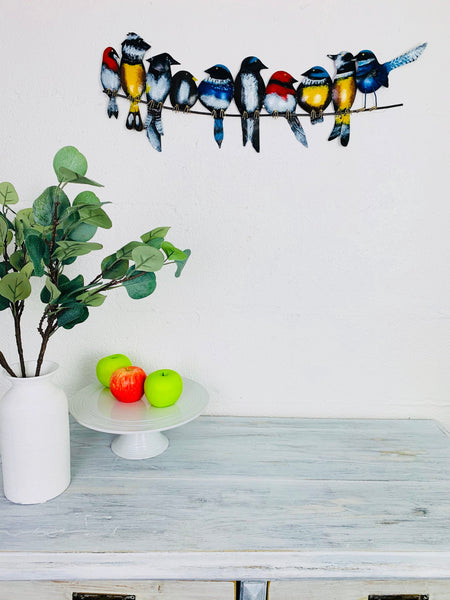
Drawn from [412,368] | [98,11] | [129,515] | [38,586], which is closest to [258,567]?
[129,515]

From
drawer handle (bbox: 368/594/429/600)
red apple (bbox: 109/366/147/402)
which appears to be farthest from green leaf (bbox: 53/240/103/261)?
drawer handle (bbox: 368/594/429/600)

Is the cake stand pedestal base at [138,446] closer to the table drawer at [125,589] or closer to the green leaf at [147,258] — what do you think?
the table drawer at [125,589]

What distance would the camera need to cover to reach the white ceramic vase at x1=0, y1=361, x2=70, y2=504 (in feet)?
2.61

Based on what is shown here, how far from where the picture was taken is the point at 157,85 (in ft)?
3.45

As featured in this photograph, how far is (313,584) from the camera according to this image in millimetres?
725

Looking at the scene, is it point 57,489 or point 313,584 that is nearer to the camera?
point 313,584

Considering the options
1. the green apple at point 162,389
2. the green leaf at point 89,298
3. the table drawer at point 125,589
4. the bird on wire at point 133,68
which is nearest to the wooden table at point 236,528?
the table drawer at point 125,589

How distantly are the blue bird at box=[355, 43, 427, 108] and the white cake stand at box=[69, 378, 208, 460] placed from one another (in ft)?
2.66

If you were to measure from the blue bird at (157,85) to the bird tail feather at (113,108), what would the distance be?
73 millimetres

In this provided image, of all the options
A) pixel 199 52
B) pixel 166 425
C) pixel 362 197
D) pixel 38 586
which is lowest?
pixel 38 586

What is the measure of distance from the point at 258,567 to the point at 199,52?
3.43 ft

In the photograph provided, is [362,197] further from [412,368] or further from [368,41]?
[412,368]

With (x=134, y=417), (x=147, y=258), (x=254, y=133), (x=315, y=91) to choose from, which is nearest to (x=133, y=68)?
(x=254, y=133)

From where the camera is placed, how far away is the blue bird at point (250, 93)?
104 centimetres
